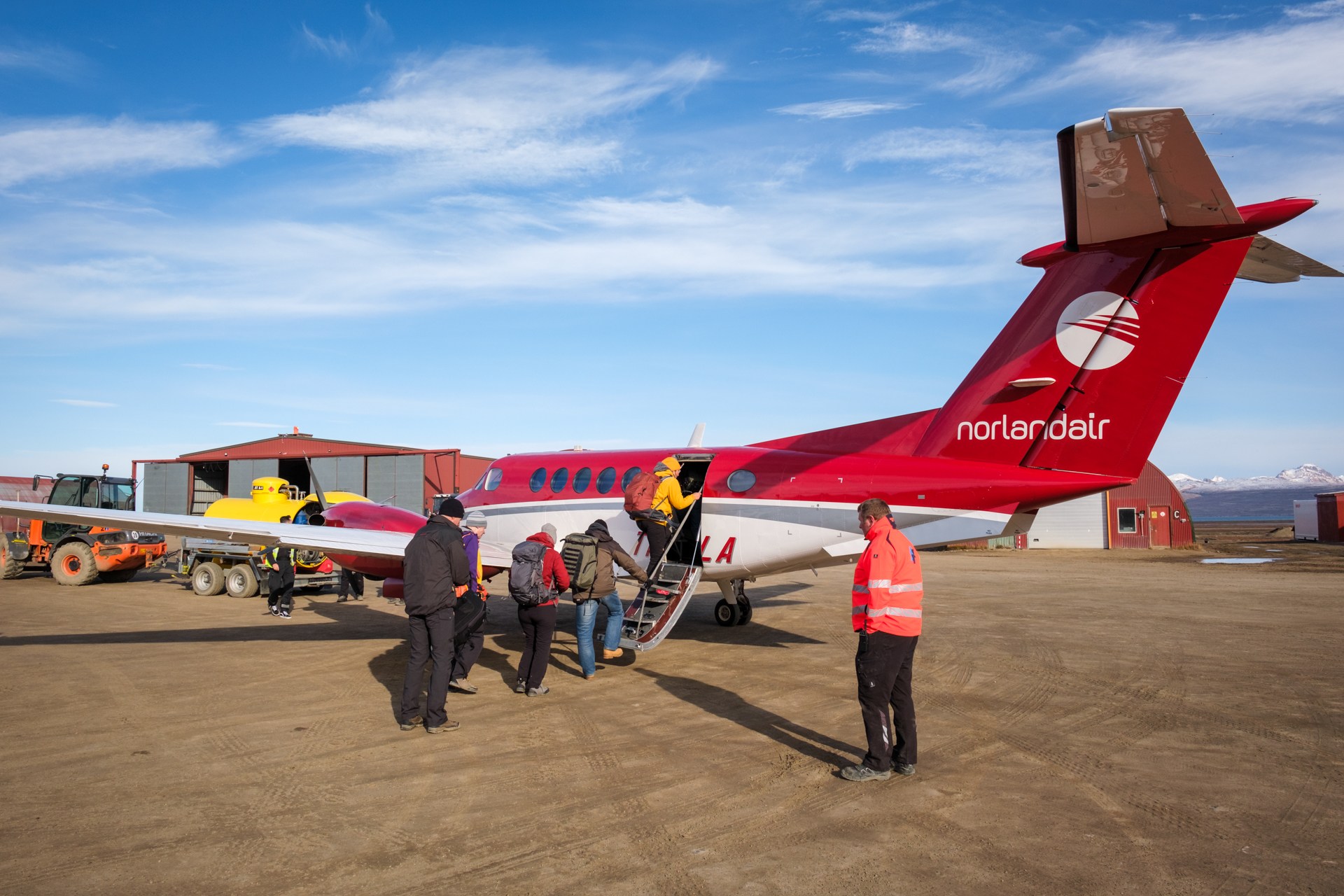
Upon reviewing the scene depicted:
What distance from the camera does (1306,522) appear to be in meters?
44.4

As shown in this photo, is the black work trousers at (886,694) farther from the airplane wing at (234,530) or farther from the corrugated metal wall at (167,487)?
the corrugated metal wall at (167,487)

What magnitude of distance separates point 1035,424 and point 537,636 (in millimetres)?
6096

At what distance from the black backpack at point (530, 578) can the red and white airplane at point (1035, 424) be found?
197 cm

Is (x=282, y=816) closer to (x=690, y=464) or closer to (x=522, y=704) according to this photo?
(x=522, y=704)

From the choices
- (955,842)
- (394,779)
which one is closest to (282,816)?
(394,779)

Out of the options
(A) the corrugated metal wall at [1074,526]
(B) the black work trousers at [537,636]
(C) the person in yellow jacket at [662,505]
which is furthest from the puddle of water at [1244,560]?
(B) the black work trousers at [537,636]

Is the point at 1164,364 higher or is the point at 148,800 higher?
the point at 1164,364

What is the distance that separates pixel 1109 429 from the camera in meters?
8.62

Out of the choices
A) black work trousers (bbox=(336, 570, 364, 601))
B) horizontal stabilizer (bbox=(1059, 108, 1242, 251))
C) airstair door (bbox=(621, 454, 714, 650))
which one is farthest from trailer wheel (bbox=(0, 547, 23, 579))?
horizontal stabilizer (bbox=(1059, 108, 1242, 251))

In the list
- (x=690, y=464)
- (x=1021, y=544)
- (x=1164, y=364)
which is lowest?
(x=1021, y=544)

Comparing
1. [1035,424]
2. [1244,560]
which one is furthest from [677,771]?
[1244,560]

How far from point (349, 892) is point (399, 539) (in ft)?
Answer: 24.5

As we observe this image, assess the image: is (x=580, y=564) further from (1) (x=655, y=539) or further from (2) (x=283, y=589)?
(2) (x=283, y=589)

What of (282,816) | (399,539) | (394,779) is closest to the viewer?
(282,816)
